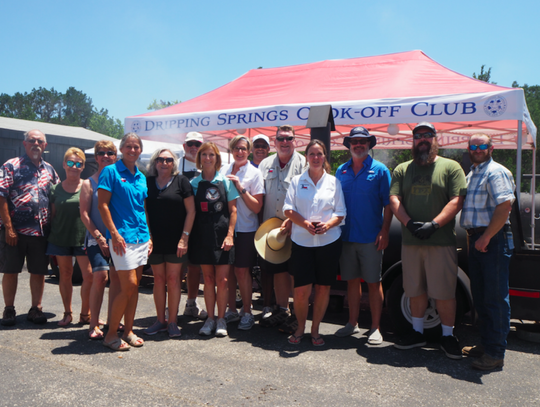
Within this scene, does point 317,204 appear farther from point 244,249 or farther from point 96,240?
point 96,240

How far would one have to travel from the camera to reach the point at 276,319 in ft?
15.1

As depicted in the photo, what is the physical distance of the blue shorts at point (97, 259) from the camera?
4191 millimetres

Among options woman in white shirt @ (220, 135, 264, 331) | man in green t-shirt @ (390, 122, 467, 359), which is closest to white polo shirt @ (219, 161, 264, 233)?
woman in white shirt @ (220, 135, 264, 331)

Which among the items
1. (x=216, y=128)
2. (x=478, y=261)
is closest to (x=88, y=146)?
(x=216, y=128)

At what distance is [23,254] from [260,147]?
2.74 meters

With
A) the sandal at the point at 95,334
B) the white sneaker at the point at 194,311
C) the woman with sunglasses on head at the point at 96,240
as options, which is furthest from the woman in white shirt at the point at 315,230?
the sandal at the point at 95,334

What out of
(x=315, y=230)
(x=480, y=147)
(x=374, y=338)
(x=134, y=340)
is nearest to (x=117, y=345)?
(x=134, y=340)

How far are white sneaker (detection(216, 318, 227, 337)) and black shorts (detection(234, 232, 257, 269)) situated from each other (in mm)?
566

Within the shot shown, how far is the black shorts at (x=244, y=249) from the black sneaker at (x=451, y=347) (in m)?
1.93

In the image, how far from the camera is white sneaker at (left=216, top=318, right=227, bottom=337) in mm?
4258

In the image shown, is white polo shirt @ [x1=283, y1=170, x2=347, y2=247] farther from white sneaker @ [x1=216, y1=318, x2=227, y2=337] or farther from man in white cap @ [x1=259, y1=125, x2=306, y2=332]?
white sneaker @ [x1=216, y1=318, x2=227, y2=337]

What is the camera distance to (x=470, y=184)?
12.2 ft

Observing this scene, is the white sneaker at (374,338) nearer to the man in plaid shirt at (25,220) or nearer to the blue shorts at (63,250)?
the blue shorts at (63,250)

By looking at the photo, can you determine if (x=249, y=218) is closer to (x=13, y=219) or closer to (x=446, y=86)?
(x=13, y=219)
